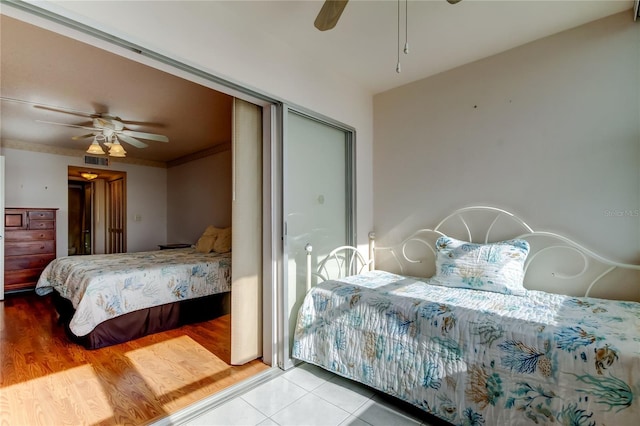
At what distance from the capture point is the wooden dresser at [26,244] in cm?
463

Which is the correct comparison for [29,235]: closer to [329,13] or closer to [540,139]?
[329,13]

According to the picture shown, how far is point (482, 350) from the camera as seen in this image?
1.56 meters

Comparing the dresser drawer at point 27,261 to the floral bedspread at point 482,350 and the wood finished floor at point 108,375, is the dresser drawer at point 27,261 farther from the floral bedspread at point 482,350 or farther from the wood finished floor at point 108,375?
the floral bedspread at point 482,350

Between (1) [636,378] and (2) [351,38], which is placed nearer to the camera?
(1) [636,378]

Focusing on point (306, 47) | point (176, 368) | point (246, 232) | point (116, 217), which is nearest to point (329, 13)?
point (306, 47)

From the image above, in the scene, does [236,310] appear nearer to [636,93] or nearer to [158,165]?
[636,93]

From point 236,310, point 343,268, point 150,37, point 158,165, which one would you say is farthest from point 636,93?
point 158,165

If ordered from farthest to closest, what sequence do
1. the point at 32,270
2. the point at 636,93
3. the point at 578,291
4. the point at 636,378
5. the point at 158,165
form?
the point at 158,165 < the point at 32,270 < the point at 578,291 < the point at 636,93 < the point at 636,378

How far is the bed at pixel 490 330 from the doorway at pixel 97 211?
527cm

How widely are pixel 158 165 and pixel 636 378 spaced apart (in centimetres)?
709

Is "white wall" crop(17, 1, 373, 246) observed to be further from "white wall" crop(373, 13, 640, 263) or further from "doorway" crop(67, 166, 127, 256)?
"doorway" crop(67, 166, 127, 256)

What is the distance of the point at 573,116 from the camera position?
2217mm

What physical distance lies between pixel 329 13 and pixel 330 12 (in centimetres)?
1

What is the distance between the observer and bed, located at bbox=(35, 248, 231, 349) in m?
2.83
